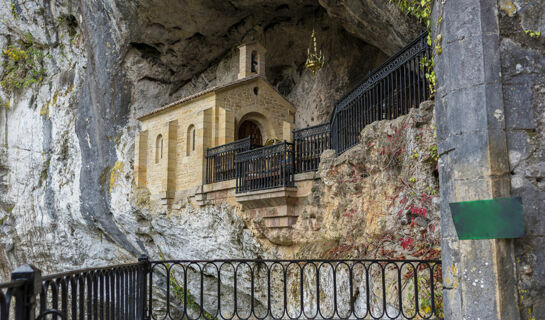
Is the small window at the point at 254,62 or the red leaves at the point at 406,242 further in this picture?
the small window at the point at 254,62

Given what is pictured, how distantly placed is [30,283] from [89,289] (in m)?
1.13

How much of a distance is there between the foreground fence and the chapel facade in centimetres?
308

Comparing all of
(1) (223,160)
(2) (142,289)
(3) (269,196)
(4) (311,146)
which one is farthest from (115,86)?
(2) (142,289)

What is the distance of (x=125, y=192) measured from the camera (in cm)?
1844

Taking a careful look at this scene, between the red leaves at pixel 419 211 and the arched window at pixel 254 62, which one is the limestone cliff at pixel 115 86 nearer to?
the arched window at pixel 254 62

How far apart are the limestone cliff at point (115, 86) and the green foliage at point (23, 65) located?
58mm

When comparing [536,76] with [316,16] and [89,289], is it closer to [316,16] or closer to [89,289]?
[89,289]

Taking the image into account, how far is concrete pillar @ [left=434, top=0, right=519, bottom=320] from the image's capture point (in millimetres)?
3426

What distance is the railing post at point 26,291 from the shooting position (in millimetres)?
3230

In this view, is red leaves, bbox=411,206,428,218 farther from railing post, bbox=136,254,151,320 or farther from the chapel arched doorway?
the chapel arched doorway

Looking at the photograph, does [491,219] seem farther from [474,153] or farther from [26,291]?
[26,291]

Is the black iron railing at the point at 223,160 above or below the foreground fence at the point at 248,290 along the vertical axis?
above

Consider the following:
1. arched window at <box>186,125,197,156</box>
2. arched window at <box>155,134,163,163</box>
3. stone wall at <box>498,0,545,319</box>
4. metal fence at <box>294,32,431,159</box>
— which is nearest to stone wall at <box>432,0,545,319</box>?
stone wall at <box>498,0,545,319</box>

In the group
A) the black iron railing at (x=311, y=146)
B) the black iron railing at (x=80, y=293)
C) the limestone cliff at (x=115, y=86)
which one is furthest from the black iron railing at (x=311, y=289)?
the black iron railing at (x=311, y=146)
